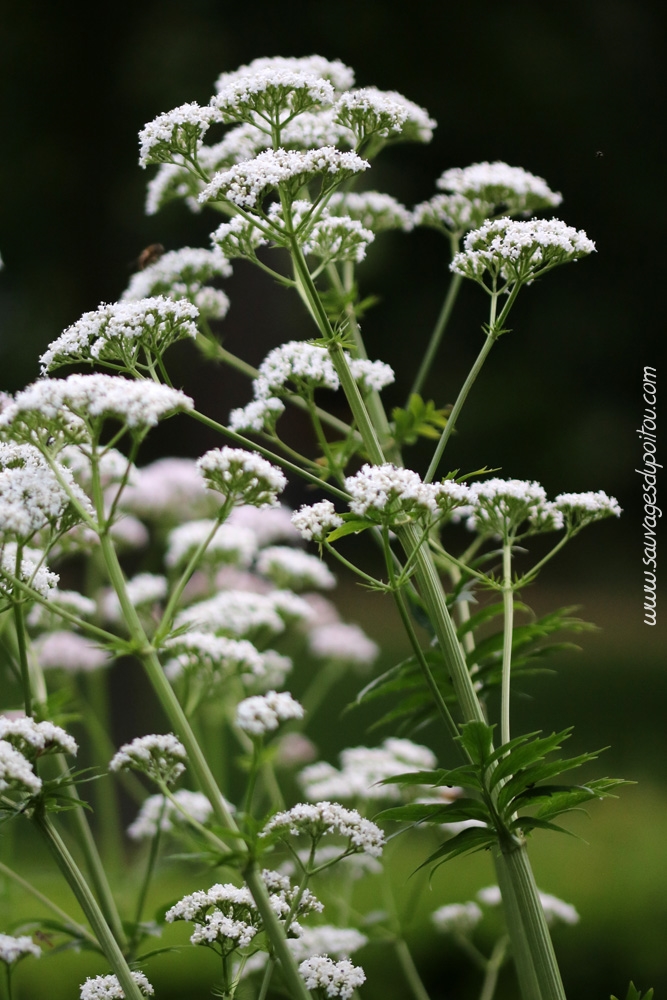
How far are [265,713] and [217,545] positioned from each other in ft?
5.61

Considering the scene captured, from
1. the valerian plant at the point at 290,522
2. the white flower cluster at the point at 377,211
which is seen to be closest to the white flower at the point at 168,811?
the valerian plant at the point at 290,522

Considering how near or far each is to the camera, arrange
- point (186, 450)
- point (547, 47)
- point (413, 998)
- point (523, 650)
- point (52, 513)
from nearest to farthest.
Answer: point (52, 513) → point (523, 650) → point (413, 998) → point (186, 450) → point (547, 47)

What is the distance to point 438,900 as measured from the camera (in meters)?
4.44

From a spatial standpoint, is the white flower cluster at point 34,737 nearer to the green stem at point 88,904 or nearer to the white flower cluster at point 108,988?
the green stem at point 88,904

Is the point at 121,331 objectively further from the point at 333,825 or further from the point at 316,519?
the point at 333,825

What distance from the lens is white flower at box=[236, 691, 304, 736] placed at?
169cm

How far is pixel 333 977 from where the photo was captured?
1.83 metres

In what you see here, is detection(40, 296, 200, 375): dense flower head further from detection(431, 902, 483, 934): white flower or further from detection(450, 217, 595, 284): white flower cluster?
detection(431, 902, 483, 934): white flower

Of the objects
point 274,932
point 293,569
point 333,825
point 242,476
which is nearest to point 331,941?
point 333,825

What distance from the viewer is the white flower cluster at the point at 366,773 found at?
121 inches

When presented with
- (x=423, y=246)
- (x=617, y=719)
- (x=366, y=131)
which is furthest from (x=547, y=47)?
(x=366, y=131)

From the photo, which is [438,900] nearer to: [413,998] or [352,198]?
[413,998]

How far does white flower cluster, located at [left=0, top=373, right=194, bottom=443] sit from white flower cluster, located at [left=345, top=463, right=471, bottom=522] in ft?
1.12

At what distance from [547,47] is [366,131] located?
8.08 metres
